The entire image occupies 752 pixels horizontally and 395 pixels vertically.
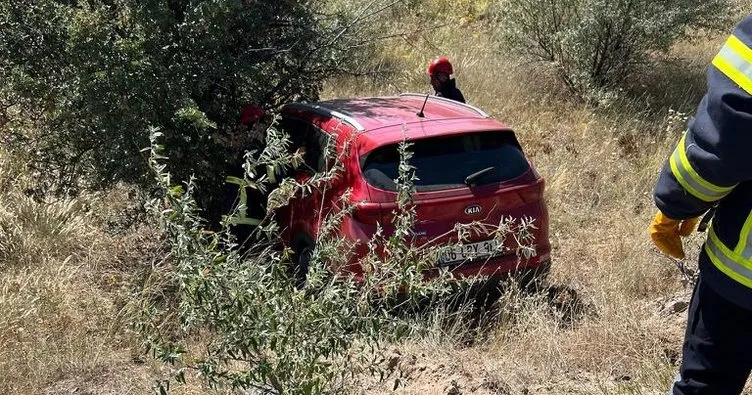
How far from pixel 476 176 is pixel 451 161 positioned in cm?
19

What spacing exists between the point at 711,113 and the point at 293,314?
1.54 m

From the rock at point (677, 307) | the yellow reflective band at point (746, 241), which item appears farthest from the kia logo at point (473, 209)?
the yellow reflective band at point (746, 241)

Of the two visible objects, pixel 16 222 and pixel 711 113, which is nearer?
pixel 711 113

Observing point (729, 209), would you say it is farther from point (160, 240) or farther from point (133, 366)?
point (160, 240)

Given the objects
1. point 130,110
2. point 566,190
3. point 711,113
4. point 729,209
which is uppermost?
point 711,113

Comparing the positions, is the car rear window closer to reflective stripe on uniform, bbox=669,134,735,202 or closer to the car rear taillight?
the car rear taillight

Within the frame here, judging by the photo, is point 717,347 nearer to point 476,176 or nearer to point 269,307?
point 269,307

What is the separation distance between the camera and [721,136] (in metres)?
2.13

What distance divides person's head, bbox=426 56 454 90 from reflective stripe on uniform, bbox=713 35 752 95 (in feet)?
17.4

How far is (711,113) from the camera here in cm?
218

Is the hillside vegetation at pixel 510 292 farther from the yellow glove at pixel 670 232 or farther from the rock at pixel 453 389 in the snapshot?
the yellow glove at pixel 670 232

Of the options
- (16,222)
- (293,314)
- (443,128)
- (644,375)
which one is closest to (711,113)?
(293,314)

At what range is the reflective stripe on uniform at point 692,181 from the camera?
228cm

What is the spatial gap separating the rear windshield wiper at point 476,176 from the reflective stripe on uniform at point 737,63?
2.79 m
